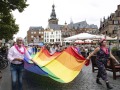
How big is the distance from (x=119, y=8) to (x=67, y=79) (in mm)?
90814

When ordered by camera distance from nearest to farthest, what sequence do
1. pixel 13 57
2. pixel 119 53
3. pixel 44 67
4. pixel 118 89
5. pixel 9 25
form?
pixel 13 57, pixel 118 89, pixel 44 67, pixel 119 53, pixel 9 25

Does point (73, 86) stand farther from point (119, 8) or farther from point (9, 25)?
point (119, 8)

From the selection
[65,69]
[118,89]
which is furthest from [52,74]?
[118,89]

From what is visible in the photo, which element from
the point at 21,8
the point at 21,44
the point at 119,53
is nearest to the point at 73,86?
the point at 21,44

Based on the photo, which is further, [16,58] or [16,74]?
[16,74]

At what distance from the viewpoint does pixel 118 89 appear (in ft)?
36.0

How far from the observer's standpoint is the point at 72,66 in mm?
13031

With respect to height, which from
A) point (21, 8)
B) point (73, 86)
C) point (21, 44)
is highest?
point (21, 8)

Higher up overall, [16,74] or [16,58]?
[16,58]

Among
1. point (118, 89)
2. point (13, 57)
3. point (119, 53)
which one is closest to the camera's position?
point (13, 57)

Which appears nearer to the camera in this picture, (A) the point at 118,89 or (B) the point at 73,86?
(A) the point at 118,89

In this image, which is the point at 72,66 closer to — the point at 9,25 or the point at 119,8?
the point at 9,25

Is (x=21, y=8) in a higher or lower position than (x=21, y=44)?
higher

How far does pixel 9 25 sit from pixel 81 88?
26.3m
